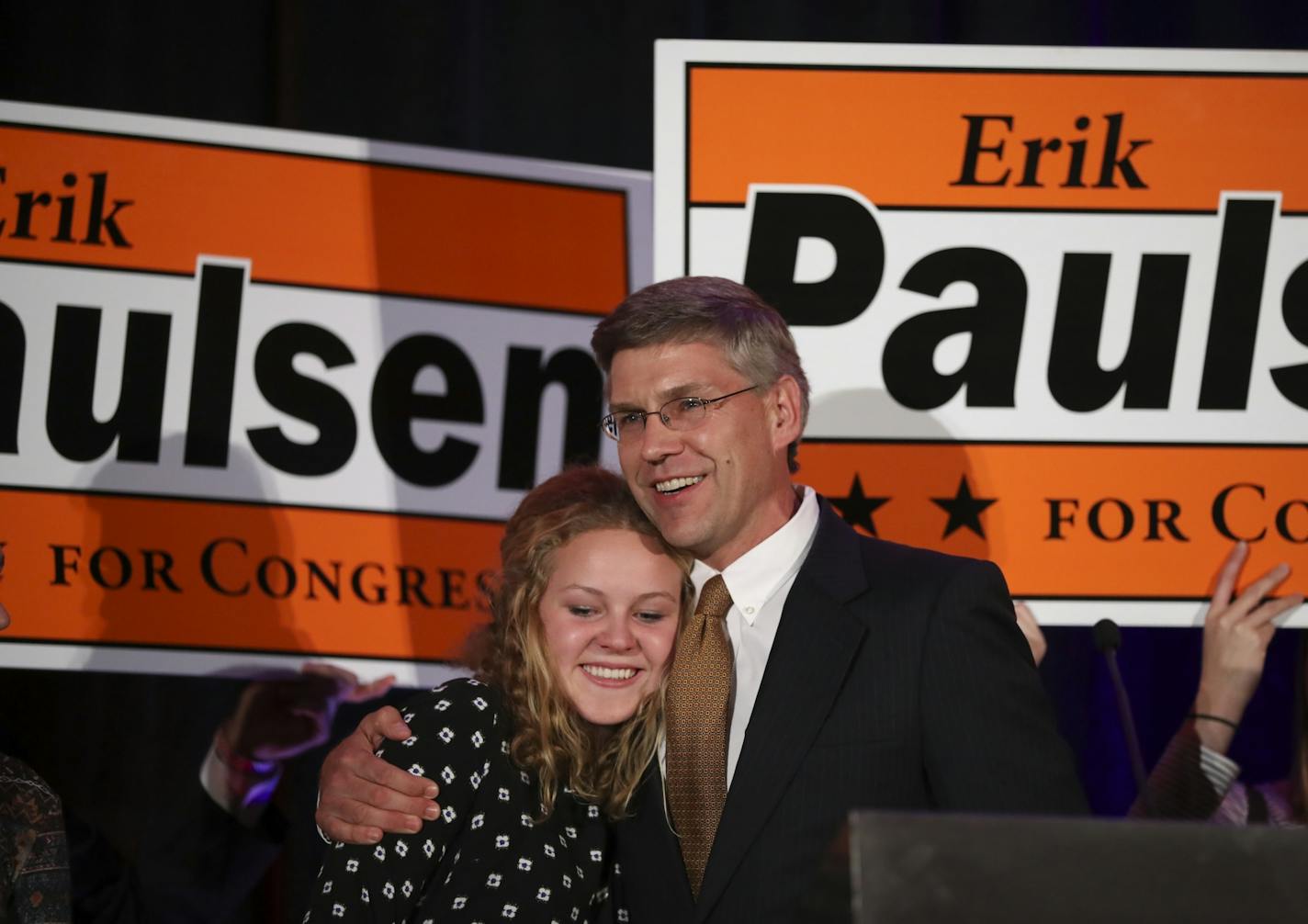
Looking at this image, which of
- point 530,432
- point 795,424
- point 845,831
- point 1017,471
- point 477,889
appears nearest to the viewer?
point 845,831

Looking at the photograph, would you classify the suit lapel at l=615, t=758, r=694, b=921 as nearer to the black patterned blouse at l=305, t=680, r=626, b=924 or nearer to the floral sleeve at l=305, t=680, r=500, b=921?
the black patterned blouse at l=305, t=680, r=626, b=924

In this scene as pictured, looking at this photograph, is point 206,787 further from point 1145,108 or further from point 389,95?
point 1145,108

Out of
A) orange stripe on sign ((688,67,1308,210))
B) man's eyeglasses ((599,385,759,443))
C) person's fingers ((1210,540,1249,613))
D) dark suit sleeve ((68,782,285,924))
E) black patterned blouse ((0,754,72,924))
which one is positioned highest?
orange stripe on sign ((688,67,1308,210))

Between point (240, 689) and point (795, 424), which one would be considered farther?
point (240, 689)

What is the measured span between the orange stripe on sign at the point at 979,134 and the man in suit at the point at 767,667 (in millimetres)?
726

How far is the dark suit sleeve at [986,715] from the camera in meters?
1.72

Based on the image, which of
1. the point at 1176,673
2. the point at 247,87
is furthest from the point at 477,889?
the point at 247,87

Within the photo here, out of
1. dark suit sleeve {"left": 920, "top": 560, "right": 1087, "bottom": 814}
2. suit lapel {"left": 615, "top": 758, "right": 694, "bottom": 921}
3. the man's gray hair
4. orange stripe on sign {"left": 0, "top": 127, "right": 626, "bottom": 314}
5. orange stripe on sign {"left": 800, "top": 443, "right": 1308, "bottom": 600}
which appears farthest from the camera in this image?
orange stripe on sign {"left": 0, "top": 127, "right": 626, "bottom": 314}

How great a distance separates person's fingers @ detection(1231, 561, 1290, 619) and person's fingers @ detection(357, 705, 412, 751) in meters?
1.61

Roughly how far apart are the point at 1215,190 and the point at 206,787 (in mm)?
2398

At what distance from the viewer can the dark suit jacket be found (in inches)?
68.8

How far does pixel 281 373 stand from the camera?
2.87m

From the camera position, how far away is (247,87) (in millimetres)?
2973

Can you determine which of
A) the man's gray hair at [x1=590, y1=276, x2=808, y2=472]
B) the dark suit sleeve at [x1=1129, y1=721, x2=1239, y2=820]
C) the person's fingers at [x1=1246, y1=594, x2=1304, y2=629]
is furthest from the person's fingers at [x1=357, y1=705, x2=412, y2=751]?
the person's fingers at [x1=1246, y1=594, x2=1304, y2=629]
